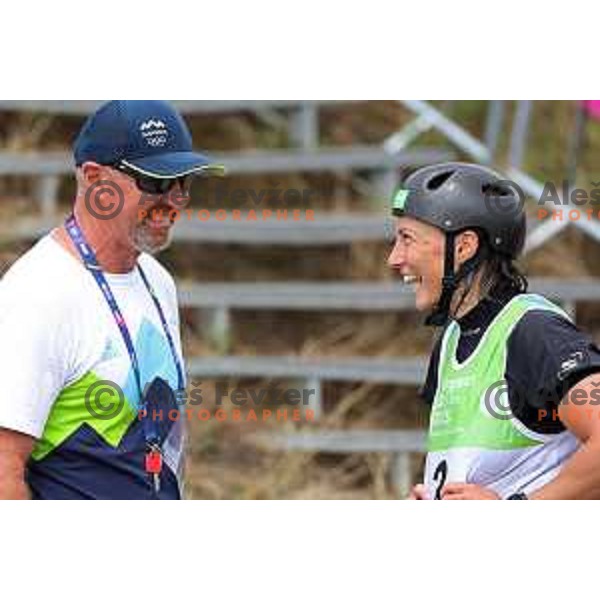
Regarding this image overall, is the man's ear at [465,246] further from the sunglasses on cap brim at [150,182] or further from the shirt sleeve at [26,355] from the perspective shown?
the shirt sleeve at [26,355]

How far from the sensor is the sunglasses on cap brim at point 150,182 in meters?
4.33

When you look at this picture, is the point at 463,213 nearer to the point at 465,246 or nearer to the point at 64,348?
the point at 465,246

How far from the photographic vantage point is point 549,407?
4.03m

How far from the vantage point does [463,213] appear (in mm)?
4410

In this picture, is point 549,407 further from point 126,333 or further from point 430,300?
point 126,333

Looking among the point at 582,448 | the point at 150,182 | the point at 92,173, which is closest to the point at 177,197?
the point at 150,182

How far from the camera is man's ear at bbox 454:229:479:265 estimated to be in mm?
4430

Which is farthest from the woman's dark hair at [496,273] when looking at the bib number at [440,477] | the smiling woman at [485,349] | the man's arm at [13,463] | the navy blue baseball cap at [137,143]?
the man's arm at [13,463]

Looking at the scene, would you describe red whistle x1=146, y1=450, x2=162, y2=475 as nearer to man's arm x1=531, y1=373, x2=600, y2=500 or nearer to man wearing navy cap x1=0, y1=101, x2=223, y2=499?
man wearing navy cap x1=0, y1=101, x2=223, y2=499

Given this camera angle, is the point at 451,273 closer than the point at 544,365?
No

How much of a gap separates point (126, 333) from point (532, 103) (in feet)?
19.8

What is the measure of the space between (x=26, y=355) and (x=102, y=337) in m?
0.23

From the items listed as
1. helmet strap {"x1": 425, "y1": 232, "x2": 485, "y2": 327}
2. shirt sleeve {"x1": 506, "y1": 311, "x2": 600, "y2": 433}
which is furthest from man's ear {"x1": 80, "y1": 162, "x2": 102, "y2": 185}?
shirt sleeve {"x1": 506, "y1": 311, "x2": 600, "y2": 433}

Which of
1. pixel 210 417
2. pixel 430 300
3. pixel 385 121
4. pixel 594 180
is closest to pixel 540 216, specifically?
pixel 594 180
